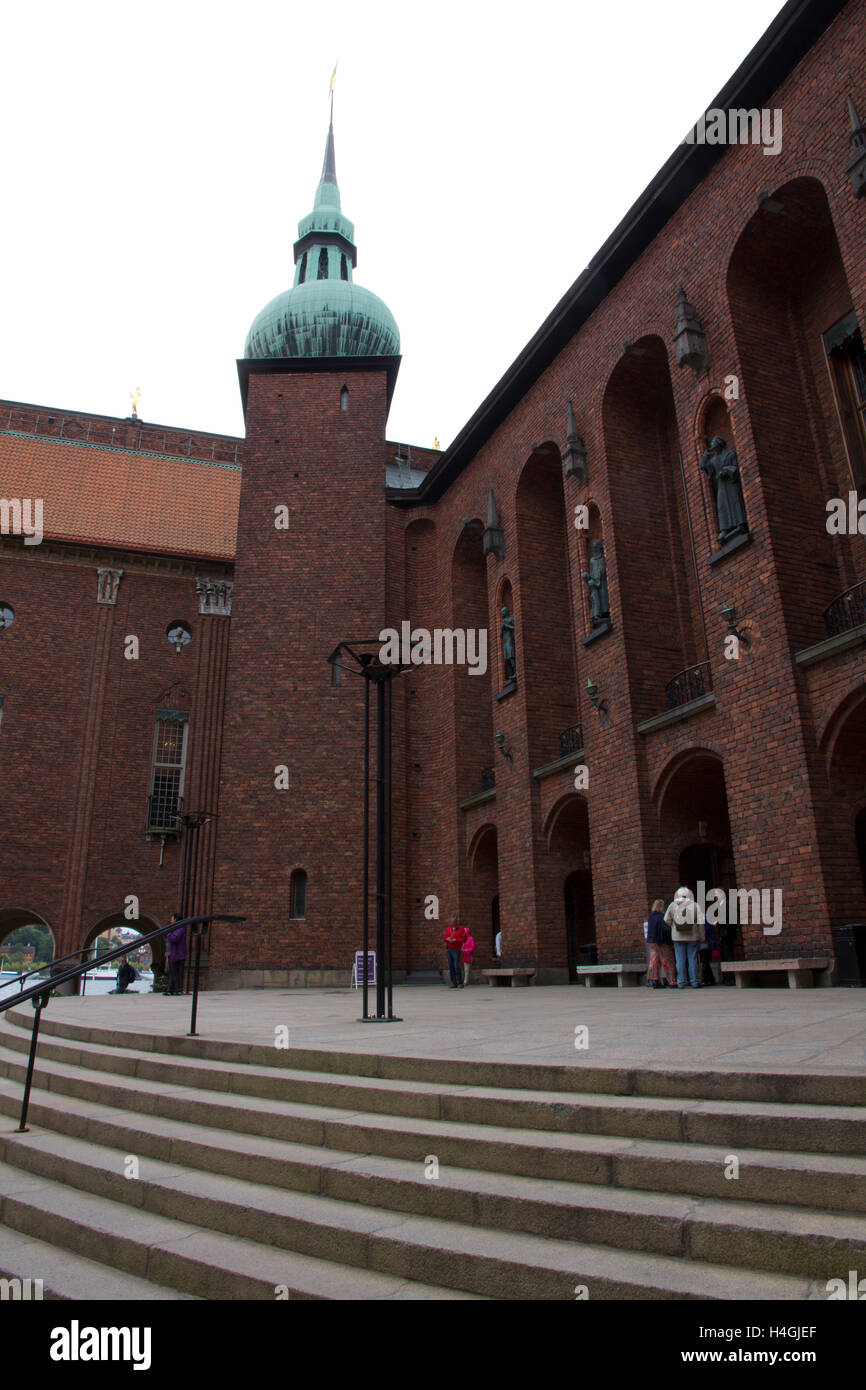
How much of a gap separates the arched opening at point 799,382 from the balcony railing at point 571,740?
5.76 m

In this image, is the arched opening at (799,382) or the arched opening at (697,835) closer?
the arched opening at (799,382)

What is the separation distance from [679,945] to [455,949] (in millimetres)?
5491

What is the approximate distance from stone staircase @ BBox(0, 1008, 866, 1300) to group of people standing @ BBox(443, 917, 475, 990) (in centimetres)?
1173

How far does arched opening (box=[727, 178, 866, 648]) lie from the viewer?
12.4 meters

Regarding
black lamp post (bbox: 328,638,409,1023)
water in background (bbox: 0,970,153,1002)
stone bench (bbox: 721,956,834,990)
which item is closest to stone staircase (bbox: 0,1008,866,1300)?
water in background (bbox: 0,970,153,1002)

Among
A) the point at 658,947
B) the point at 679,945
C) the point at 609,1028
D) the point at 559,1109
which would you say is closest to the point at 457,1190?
the point at 559,1109

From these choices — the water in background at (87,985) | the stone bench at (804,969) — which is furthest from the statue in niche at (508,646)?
the water in background at (87,985)

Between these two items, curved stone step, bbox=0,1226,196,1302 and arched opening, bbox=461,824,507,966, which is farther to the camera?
arched opening, bbox=461,824,507,966

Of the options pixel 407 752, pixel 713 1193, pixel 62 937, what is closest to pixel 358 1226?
pixel 713 1193

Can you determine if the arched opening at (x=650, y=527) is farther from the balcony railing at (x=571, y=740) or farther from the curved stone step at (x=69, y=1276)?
the curved stone step at (x=69, y=1276)

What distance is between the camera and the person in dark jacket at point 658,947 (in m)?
12.8

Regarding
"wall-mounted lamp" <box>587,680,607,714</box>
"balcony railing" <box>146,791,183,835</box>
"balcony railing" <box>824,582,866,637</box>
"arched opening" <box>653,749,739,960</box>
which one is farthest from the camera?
"balcony railing" <box>146,791,183,835</box>

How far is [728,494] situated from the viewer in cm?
1300

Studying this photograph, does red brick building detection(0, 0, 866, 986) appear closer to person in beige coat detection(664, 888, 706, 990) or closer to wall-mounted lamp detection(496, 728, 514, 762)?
wall-mounted lamp detection(496, 728, 514, 762)
